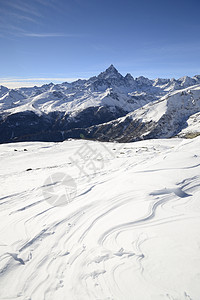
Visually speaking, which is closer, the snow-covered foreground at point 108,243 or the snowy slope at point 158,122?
the snow-covered foreground at point 108,243

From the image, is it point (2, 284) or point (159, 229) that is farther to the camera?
point (159, 229)

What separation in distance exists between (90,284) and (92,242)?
154 centimetres

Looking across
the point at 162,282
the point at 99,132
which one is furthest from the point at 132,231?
the point at 99,132

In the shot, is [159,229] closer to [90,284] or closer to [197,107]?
[90,284]

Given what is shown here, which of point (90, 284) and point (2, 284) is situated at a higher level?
point (2, 284)

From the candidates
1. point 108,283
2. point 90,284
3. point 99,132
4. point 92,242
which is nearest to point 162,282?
point 108,283

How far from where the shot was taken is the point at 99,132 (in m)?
179

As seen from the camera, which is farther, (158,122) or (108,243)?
(158,122)

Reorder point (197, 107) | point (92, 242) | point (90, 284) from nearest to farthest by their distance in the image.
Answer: point (90, 284)
point (92, 242)
point (197, 107)

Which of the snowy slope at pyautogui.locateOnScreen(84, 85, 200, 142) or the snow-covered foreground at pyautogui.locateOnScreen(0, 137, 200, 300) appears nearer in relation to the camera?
the snow-covered foreground at pyautogui.locateOnScreen(0, 137, 200, 300)

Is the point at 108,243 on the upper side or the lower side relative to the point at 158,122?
lower

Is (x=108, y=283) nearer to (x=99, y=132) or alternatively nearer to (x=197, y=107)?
(x=99, y=132)

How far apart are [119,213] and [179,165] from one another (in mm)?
7204

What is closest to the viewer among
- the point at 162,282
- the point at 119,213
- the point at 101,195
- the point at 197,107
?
the point at 162,282
